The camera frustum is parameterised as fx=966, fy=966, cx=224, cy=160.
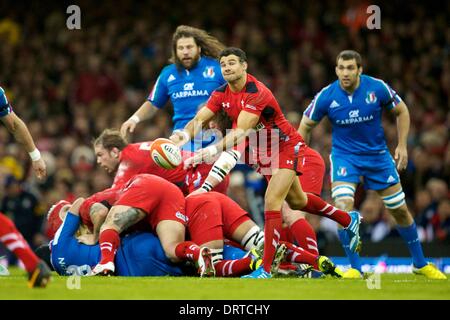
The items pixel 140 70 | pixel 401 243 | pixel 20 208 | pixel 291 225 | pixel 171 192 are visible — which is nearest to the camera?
pixel 171 192

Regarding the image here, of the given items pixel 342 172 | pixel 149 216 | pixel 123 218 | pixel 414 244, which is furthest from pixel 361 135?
pixel 123 218

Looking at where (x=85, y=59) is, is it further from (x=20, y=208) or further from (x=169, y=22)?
(x=20, y=208)

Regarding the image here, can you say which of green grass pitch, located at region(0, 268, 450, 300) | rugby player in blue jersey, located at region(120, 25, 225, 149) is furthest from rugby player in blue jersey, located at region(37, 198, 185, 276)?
rugby player in blue jersey, located at region(120, 25, 225, 149)

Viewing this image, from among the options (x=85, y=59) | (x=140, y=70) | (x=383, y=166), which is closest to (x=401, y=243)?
(x=383, y=166)

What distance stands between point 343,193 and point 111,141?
2498 millimetres

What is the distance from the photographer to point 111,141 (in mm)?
10211

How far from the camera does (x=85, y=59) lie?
17.9m

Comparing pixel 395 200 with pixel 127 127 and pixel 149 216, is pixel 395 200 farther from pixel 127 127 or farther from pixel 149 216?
pixel 127 127

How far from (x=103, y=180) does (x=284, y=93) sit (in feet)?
11.2

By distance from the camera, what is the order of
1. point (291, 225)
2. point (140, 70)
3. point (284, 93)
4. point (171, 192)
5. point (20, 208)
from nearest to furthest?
point (171, 192), point (291, 225), point (20, 208), point (284, 93), point (140, 70)

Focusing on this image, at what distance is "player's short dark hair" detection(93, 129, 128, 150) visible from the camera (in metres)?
10.2

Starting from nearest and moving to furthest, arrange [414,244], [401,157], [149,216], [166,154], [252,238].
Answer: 1. [166,154]
2. [149,216]
3. [252,238]
4. [401,157]
5. [414,244]

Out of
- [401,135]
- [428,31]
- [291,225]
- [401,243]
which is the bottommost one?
[401,243]

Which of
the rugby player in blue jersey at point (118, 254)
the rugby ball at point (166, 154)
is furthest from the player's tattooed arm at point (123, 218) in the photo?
the rugby ball at point (166, 154)
